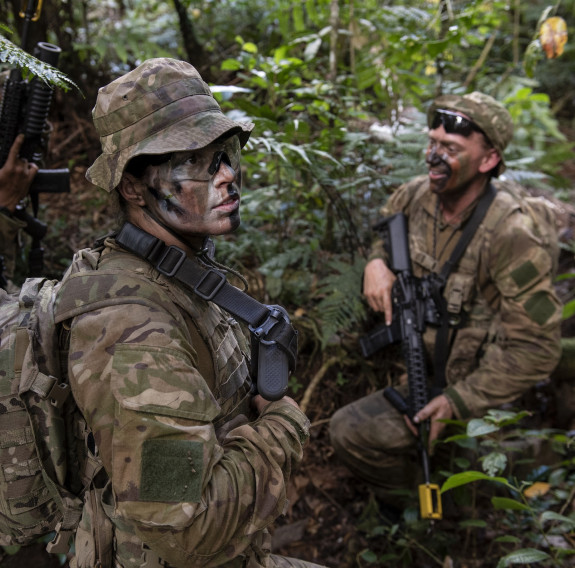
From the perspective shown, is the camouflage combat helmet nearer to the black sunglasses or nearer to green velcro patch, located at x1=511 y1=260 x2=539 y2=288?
the black sunglasses

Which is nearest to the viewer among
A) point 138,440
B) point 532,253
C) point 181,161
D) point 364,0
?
point 138,440

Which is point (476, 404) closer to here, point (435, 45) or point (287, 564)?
point (287, 564)

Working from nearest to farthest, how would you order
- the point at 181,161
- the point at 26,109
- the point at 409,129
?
the point at 181,161 < the point at 26,109 < the point at 409,129

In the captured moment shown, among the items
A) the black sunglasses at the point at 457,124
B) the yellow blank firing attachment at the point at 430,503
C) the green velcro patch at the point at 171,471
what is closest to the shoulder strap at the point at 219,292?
the green velcro patch at the point at 171,471

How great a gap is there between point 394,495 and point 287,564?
190cm

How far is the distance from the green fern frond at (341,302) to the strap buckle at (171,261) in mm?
2200

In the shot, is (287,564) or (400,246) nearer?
(287,564)

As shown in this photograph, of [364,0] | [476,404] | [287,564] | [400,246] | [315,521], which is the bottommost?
[315,521]

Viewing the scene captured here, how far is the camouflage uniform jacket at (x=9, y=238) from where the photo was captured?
3320 mm

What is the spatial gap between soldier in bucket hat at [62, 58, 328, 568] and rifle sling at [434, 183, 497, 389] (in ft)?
7.22

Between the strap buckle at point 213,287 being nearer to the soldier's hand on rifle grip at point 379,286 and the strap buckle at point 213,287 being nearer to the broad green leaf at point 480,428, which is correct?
the broad green leaf at point 480,428

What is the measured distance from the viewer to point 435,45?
4.08 meters

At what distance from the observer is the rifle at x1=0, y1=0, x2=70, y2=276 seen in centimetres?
313

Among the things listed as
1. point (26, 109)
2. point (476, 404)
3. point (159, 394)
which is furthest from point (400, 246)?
point (159, 394)
